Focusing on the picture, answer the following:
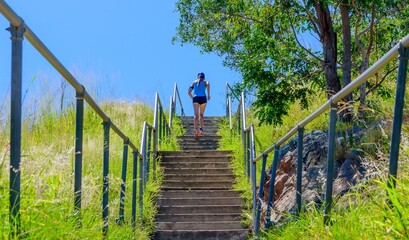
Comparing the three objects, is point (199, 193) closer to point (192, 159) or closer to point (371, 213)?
point (192, 159)

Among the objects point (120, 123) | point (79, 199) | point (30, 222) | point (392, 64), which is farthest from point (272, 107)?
point (30, 222)

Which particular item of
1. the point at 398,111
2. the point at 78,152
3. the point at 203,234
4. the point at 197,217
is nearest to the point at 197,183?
the point at 197,217

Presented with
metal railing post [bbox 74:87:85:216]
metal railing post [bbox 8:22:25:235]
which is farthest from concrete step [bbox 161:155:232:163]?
metal railing post [bbox 8:22:25:235]

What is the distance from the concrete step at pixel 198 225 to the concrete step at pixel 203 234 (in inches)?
10.1

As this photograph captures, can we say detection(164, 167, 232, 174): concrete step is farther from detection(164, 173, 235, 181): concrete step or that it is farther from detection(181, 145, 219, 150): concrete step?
detection(181, 145, 219, 150): concrete step

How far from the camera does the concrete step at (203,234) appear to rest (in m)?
8.59

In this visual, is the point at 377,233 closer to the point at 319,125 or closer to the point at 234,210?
the point at 234,210

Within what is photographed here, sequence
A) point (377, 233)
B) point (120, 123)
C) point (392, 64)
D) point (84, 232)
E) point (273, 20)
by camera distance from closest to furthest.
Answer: point (377, 233) < point (84, 232) < point (273, 20) < point (392, 64) < point (120, 123)

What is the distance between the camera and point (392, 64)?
447 inches

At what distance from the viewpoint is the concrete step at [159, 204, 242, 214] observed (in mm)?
9797

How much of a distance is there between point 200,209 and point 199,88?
5019 mm

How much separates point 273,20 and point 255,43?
30.4 inches

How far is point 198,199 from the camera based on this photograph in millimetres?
10211

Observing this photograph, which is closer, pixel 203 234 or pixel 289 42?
pixel 203 234
